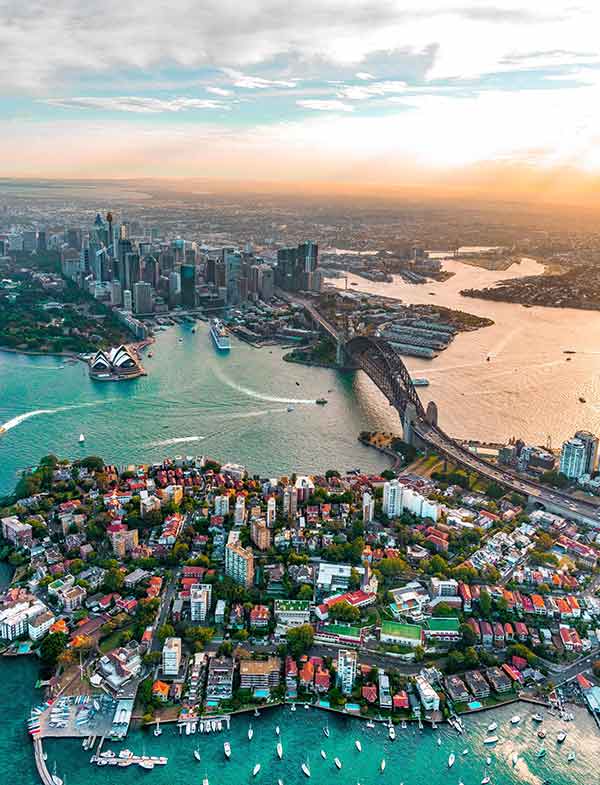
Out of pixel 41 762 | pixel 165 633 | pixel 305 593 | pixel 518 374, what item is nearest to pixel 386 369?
pixel 518 374

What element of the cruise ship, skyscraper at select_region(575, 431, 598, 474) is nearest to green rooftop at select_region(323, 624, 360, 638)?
skyscraper at select_region(575, 431, 598, 474)

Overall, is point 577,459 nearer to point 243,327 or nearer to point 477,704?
point 477,704

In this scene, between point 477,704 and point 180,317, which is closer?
point 477,704

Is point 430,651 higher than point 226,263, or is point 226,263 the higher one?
point 226,263

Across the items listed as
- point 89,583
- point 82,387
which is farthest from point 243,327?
point 89,583

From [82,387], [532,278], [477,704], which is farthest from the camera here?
[532,278]

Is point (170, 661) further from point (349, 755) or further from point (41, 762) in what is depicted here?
point (349, 755)
